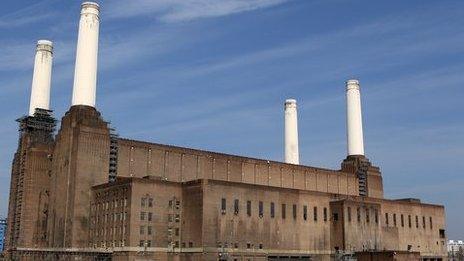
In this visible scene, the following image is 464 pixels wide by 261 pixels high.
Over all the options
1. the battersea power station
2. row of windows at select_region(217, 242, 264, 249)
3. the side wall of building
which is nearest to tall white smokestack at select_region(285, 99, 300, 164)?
the side wall of building

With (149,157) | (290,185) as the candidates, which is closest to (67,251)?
(149,157)

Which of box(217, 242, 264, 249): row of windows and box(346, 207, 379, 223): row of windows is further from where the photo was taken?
box(346, 207, 379, 223): row of windows

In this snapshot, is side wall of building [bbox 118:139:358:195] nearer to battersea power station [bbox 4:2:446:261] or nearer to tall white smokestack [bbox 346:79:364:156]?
battersea power station [bbox 4:2:446:261]

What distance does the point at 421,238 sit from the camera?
359 ft

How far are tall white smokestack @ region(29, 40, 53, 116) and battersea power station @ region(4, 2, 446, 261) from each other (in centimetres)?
17

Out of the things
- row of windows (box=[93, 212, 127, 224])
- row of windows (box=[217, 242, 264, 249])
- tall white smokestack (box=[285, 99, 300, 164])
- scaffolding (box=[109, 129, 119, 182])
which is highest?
tall white smokestack (box=[285, 99, 300, 164])

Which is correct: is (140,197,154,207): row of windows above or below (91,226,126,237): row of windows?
above

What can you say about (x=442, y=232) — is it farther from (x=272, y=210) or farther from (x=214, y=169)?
(x=214, y=169)

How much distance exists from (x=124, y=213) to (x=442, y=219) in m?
70.3

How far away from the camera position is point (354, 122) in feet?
397

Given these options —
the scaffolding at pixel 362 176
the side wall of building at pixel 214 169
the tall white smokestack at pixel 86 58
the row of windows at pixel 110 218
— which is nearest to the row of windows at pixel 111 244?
the row of windows at pixel 110 218

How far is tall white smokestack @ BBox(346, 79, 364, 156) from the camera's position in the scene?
121125 mm

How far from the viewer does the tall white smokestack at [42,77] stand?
9662 cm

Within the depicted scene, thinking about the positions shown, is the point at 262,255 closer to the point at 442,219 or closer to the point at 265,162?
the point at 265,162
